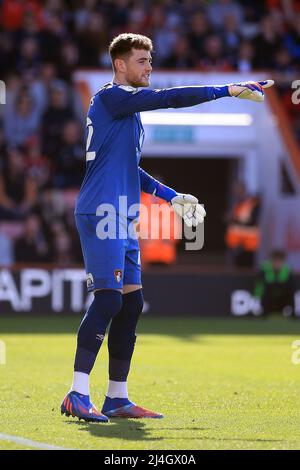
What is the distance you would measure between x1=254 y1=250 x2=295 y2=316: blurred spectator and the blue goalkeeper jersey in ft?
31.9

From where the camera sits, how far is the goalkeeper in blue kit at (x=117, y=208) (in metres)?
7.04

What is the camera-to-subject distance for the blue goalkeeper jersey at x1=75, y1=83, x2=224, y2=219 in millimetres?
7180

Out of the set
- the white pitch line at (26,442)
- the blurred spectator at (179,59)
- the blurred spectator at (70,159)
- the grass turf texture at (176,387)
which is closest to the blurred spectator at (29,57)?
the blurred spectator at (70,159)

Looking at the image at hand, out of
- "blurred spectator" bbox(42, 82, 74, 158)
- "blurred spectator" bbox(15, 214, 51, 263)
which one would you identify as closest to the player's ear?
"blurred spectator" bbox(15, 214, 51, 263)

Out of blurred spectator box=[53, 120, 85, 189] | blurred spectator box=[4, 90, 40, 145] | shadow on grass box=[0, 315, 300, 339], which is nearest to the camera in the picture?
shadow on grass box=[0, 315, 300, 339]

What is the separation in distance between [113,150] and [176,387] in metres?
2.40

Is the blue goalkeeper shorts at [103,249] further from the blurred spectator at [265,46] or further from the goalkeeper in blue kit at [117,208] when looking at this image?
the blurred spectator at [265,46]

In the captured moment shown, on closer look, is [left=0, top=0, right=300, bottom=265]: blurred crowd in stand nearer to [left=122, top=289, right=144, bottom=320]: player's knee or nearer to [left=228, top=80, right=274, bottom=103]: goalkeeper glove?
[left=122, top=289, right=144, bottom=320]: player's knee

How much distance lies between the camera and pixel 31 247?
1788 cm

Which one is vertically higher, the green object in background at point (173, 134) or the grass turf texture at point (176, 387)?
the green object in background at point (173, 134)

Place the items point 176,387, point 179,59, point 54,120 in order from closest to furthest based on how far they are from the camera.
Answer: point 176,387 < point 54,120 < point 179,59

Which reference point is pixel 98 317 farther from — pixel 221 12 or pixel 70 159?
pixel 221 12

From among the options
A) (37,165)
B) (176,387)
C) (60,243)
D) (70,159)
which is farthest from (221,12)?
(176,387)
